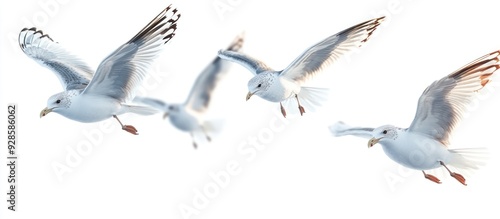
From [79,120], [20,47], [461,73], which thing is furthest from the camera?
[20,47]

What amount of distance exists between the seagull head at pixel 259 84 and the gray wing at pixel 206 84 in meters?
0.27

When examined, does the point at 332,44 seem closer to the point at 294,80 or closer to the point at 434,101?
the point at 294,80

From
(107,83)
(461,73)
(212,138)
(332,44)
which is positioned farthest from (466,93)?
(107,83)

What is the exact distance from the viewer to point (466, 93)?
6109mm

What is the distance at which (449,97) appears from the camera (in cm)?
609

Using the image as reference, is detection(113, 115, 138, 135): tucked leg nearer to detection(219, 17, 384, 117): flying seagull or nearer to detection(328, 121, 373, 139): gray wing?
detection(219, 17, 384, 117): flying seagull

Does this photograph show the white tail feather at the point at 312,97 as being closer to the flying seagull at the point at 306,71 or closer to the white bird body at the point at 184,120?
the flying seagull at the point at 306,71

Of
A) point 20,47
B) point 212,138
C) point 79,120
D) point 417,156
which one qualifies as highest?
point 20,47

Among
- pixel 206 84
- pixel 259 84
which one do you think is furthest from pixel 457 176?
pixel 206 84

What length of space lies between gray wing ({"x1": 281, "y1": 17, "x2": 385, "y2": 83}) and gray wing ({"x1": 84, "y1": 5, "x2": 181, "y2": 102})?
809 millimetres

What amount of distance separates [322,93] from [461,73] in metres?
1.05

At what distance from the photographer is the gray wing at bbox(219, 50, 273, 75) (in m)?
6.75

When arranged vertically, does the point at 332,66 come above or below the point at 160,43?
below

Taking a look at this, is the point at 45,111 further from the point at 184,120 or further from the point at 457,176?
the point at 457,176
